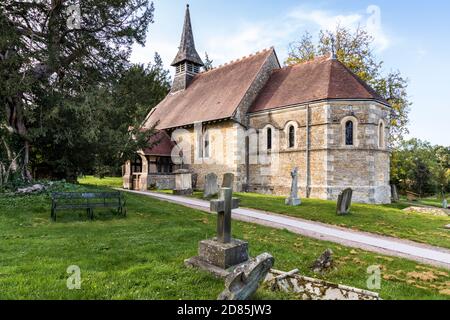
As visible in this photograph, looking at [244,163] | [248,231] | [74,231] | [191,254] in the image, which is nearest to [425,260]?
[248,231]

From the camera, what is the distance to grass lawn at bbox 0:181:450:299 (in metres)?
3.86

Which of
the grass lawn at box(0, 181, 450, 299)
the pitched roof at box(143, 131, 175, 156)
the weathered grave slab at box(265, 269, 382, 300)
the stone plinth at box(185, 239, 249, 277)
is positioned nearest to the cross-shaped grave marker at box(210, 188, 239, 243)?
the stone plinth at box(185, 239, 249, 277)

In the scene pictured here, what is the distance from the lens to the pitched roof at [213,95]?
66.1 feet

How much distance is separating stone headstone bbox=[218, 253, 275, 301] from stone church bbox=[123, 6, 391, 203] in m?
13.7

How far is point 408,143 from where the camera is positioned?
53.7 metres

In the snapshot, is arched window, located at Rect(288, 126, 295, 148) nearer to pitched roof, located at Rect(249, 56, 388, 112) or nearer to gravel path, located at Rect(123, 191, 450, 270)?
pitched roof, located at Rect(249, 56, 388, 112)

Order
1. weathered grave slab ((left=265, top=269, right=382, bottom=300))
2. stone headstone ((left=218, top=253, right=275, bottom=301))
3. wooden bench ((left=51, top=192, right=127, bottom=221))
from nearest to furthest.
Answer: stone headstone ((left=218, top=253, right=275, bottom=301)), weathered grave slab ((left=265, top=269, right=382, bottom=300)), wooden bench ((left=51, top=192, right=127, bottom=221))

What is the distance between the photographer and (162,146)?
74.6ft

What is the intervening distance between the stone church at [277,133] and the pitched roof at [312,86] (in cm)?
6

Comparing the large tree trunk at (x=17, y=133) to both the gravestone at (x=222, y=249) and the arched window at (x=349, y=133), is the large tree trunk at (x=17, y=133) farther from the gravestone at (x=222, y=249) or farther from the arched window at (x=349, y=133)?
the arched window at (x=349, y=133)

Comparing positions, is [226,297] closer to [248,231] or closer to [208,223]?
[248,231]

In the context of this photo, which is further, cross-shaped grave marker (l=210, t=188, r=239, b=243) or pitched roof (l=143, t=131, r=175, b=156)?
pitched roof (l=143, t=131, r=175, b=156)

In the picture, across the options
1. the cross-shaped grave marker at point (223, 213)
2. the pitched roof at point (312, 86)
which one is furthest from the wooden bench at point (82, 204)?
the pitched roof at point (312, 86)

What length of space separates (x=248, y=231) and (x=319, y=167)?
9922mm
